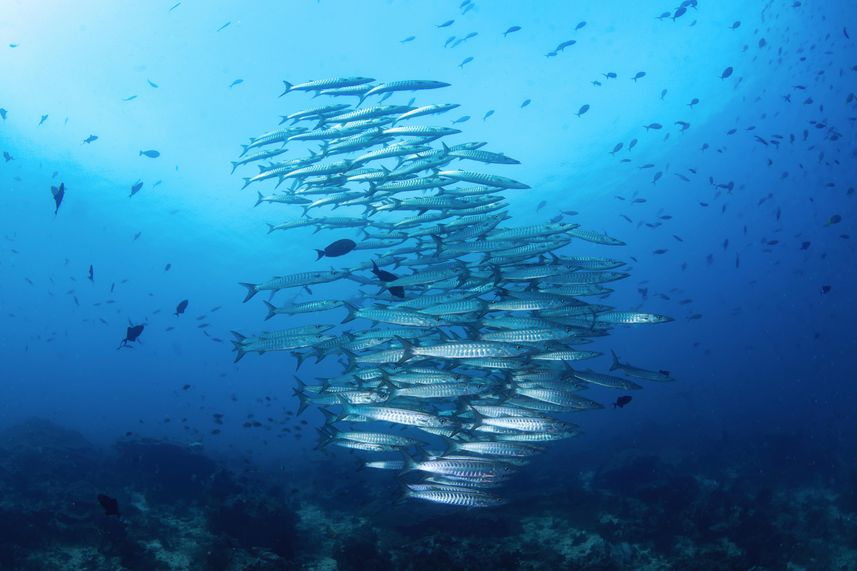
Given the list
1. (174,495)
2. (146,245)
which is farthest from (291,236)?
(174,495)

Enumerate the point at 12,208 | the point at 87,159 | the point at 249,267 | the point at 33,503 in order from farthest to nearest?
the point at 249,267 < the point at 12,208 < the point at 87,159 < the point at 33,503

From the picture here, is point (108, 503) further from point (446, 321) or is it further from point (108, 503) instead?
point (446, 321)

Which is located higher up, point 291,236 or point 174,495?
point 291,236

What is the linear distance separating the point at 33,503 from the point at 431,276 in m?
9.34

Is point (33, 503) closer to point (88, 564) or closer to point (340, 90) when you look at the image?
point (88, 564)

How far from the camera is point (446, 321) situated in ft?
27.3

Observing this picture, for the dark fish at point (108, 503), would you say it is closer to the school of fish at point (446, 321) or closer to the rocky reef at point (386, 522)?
the rocky reef at point (386, 522)

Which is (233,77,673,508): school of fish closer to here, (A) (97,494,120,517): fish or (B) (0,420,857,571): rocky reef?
(B) (0,420,857,571): rocky reef

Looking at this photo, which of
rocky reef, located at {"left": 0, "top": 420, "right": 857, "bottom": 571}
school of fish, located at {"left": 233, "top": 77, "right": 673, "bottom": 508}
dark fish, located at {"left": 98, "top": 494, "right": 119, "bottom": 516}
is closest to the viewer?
dark fish, located at {"left": 98, "top": 494, "right": 119, "bottom": 516}

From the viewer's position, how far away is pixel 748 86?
3659cm

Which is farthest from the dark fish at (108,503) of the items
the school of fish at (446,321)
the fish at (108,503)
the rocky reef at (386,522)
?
the school of fish at (446,321)

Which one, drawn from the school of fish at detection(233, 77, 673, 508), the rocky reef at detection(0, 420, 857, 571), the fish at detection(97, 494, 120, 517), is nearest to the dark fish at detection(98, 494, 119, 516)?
the fish at detection(97, 494, 120, 517)

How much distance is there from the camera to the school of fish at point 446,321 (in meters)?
7.18

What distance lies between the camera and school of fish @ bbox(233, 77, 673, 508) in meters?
7.18
